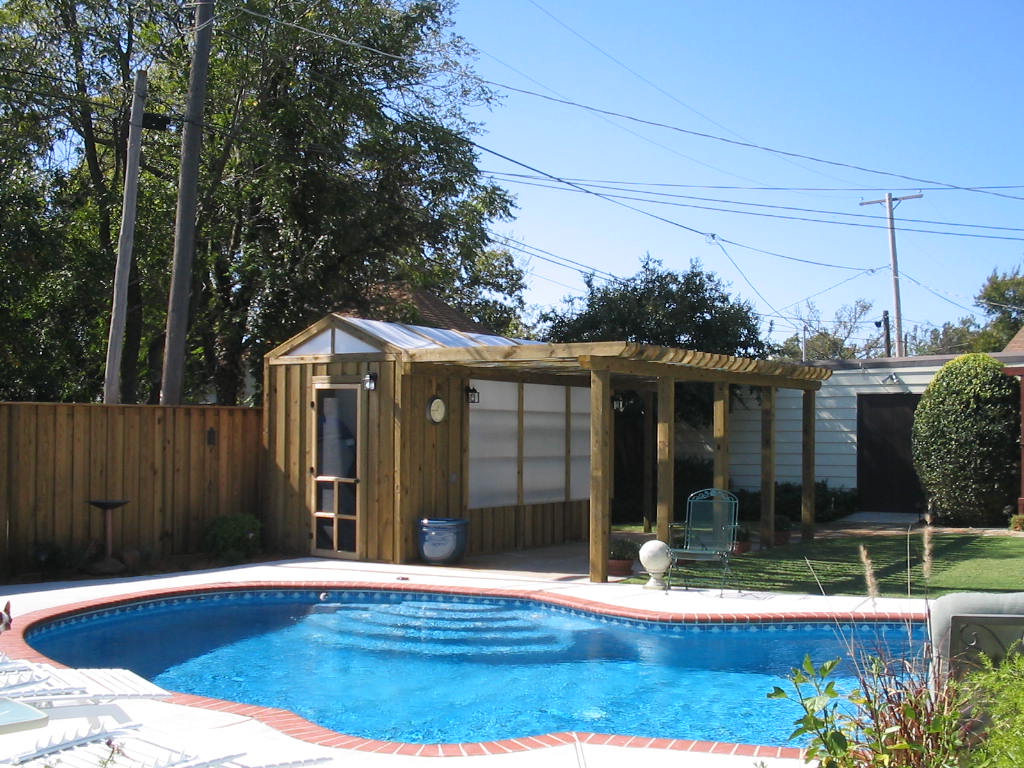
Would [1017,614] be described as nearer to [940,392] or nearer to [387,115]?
[940,392]

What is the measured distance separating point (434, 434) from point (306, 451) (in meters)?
1.72

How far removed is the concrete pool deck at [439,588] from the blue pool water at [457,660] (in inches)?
7.7

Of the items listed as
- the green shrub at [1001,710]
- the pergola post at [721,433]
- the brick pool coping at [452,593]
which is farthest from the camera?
the pergola post at [721,433]

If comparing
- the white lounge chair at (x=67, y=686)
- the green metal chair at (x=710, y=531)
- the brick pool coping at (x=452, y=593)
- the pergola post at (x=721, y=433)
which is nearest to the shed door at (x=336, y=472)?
the brick pool coping at (x=452, y=593)

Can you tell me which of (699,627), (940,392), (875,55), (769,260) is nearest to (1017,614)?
(699,627)

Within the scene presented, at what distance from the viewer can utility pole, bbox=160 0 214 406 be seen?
12.2 meters

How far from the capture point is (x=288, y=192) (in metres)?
15.8

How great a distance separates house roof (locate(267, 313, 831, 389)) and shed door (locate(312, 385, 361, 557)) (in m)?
0.60

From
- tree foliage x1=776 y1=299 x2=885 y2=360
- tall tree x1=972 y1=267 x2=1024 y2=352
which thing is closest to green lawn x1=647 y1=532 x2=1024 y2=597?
tall tree x1=972 y1=267 x2=1024 y2=352

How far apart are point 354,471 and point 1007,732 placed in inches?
358

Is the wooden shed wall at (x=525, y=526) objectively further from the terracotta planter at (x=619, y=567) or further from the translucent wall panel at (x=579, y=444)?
the terracotta planter at (x=619, y=567)

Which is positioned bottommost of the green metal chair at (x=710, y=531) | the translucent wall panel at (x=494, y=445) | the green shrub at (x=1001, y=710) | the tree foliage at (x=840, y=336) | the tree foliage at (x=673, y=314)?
the green metal chair at (x=710, y=531)

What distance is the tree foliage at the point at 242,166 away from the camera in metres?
15.8

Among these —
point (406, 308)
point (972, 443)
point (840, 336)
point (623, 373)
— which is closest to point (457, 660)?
point (623, 373)
